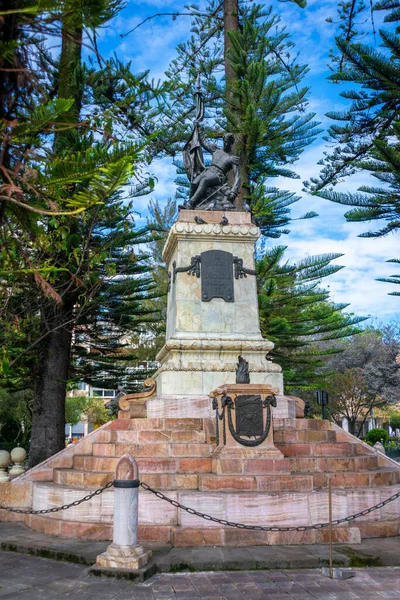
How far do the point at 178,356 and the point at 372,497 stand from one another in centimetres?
376

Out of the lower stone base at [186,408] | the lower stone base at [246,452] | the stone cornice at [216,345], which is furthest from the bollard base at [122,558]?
the stone cornice at [216,345]

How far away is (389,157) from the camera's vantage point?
11.5 meters

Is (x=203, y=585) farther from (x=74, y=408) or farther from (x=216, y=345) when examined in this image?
(x=74, y=408)

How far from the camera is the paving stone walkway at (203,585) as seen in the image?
444 centimetres

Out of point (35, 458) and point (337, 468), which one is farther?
point (35, 458)

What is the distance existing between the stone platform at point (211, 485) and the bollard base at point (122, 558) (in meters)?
0.85

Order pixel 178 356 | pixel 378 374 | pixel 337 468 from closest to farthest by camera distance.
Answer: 1. pixel 337 468
2. pixel 178 356
3. pixel 378 374

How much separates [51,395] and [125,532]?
28.9 ft

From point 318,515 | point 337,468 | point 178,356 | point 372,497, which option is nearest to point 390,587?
point 318,515

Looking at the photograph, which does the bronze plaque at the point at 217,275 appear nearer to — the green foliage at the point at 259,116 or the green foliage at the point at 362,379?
the green foliage at the point at 259,116

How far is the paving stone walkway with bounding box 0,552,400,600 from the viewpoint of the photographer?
175 inches

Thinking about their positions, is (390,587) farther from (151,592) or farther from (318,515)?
(151,592)

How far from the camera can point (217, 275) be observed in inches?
382

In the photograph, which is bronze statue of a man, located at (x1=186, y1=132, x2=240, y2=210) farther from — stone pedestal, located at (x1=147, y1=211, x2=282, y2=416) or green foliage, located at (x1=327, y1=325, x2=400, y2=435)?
green foliage, located at (x1=327, y1=325, x2=400, y2=435)
